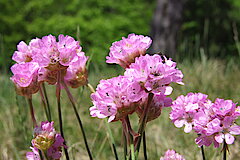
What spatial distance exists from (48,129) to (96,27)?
9.86 meters

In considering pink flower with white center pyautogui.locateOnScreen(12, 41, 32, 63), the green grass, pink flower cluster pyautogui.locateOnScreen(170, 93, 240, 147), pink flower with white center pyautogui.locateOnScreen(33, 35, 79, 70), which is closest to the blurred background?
the green grass

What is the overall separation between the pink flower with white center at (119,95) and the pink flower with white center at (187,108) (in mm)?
157

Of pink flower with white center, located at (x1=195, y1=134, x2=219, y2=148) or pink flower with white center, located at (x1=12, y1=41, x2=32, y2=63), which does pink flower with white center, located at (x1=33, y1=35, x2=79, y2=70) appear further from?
pink flower with white center, located at (x1=195, y1=134, x2=219, y2=148)

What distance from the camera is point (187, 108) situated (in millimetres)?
830

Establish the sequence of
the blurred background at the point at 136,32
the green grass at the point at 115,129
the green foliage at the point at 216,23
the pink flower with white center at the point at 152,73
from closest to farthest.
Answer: the pink flower with white center at the point at 152,73 < the green grass at the point at 115,129 < the blurred background at the point at 136,32 < the green foliage at the point at 216,23

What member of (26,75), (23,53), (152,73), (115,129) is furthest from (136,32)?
(152,73)

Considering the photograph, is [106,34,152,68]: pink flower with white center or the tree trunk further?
the tree trunk

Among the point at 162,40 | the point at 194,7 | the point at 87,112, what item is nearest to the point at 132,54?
the point at 87,112

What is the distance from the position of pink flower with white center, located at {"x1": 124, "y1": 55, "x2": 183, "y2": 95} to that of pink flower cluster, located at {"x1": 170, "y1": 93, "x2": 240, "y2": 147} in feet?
0.43

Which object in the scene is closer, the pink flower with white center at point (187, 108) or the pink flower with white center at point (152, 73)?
the pink flower with white center at point (152, 73)

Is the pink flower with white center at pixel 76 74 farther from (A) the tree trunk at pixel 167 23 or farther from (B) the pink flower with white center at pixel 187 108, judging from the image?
(A) the tree trunk at pixel 167 23

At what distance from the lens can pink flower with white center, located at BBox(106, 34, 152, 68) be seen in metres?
0.81

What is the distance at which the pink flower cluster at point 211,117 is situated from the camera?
753mm

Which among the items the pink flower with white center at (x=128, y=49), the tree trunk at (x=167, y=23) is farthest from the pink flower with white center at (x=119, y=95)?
the tree trunk at (x=167, y=23)
